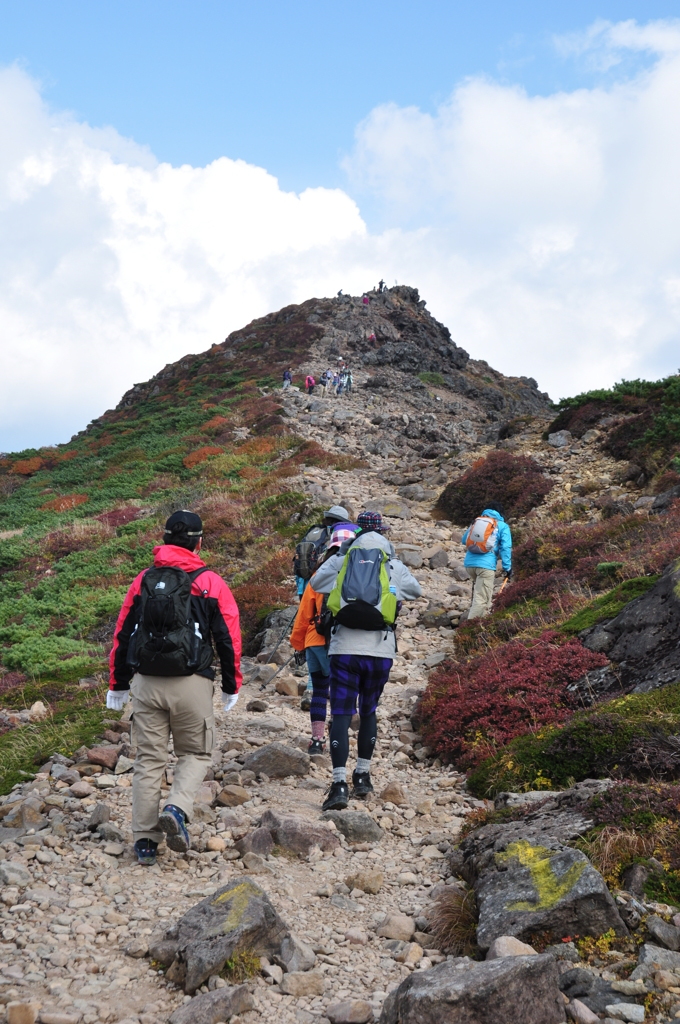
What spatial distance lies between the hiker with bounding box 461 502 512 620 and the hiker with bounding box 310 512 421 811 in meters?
4.97

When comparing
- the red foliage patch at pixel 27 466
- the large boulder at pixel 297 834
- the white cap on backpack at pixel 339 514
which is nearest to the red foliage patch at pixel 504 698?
the large boulder at pixel 297 834

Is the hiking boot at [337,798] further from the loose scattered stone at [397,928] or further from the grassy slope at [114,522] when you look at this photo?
the grassy slope at [114,522]

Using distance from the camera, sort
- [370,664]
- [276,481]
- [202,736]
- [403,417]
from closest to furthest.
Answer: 1. [202,736]
2. [370,664]
3. [276,481]
4. [403,417]

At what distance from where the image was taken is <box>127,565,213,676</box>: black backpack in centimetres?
470

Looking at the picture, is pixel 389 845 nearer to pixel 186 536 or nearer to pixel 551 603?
pixel 186 536

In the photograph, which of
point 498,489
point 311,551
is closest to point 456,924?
point 311,551

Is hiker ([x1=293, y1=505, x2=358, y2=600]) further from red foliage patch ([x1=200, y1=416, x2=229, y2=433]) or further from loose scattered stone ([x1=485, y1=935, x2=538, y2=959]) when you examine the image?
red foliage patch ([x1=200, y1=416, x2=229, y2=433])

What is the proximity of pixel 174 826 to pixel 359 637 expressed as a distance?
1882 mm

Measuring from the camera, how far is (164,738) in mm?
4914

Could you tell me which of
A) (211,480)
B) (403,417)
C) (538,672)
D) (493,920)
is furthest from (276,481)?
(493,920)

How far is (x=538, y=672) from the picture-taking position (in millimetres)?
7531

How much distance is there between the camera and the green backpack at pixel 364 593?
5.69m

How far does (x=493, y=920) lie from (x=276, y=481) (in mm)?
18835

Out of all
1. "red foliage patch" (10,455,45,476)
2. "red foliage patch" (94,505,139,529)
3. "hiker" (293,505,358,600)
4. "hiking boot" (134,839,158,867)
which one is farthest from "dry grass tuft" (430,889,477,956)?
"red foliage patch" (10,455,45,476)
